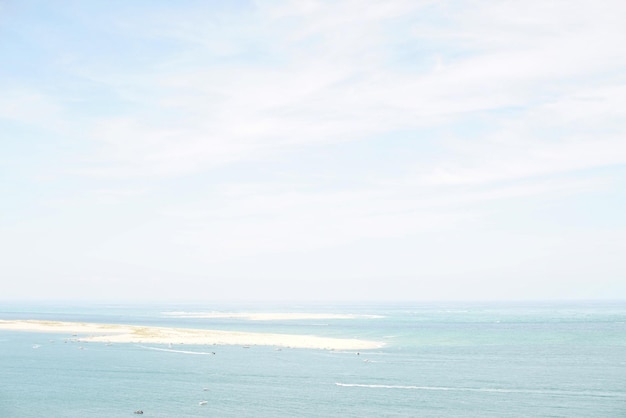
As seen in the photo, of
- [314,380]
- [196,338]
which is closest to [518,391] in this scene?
[314,380]

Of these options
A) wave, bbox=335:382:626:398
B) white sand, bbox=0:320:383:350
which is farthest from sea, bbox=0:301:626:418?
white sand, bbox=0:320:383:350

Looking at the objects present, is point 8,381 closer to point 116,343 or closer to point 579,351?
point 116,343

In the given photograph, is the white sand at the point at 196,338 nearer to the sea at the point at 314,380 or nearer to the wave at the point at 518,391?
the sea at the point at 314,380

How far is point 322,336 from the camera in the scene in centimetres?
13512

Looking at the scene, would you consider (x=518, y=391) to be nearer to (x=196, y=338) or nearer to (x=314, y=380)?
(x=314, y=380)

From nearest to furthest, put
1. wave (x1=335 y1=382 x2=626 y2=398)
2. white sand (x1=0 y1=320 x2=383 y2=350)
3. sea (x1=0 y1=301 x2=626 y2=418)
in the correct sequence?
1. sea (x1=0 y1=301 x2=626 y2=418)
2. wave (x1=335 y1=382 x2=626 y2=398)
3. white sand (x1=0 y1=320 x2=383 y2=350)

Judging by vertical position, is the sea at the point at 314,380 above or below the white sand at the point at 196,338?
below

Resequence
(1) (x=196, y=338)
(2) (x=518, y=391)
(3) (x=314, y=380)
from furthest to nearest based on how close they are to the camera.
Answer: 1. (1) (x=196, y=338)
2. (3) (x=314, y=380)
3. (2) (x=518, y=391)

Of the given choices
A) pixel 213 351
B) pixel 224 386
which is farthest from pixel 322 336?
pixel 224 386

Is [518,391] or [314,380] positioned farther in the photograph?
[314,380]

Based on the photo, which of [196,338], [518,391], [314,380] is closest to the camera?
[518,391]

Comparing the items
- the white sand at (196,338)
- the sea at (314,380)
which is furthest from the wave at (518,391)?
the white sand at (196,338)

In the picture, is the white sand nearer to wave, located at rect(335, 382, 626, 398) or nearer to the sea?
the sea

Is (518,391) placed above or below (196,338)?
below
